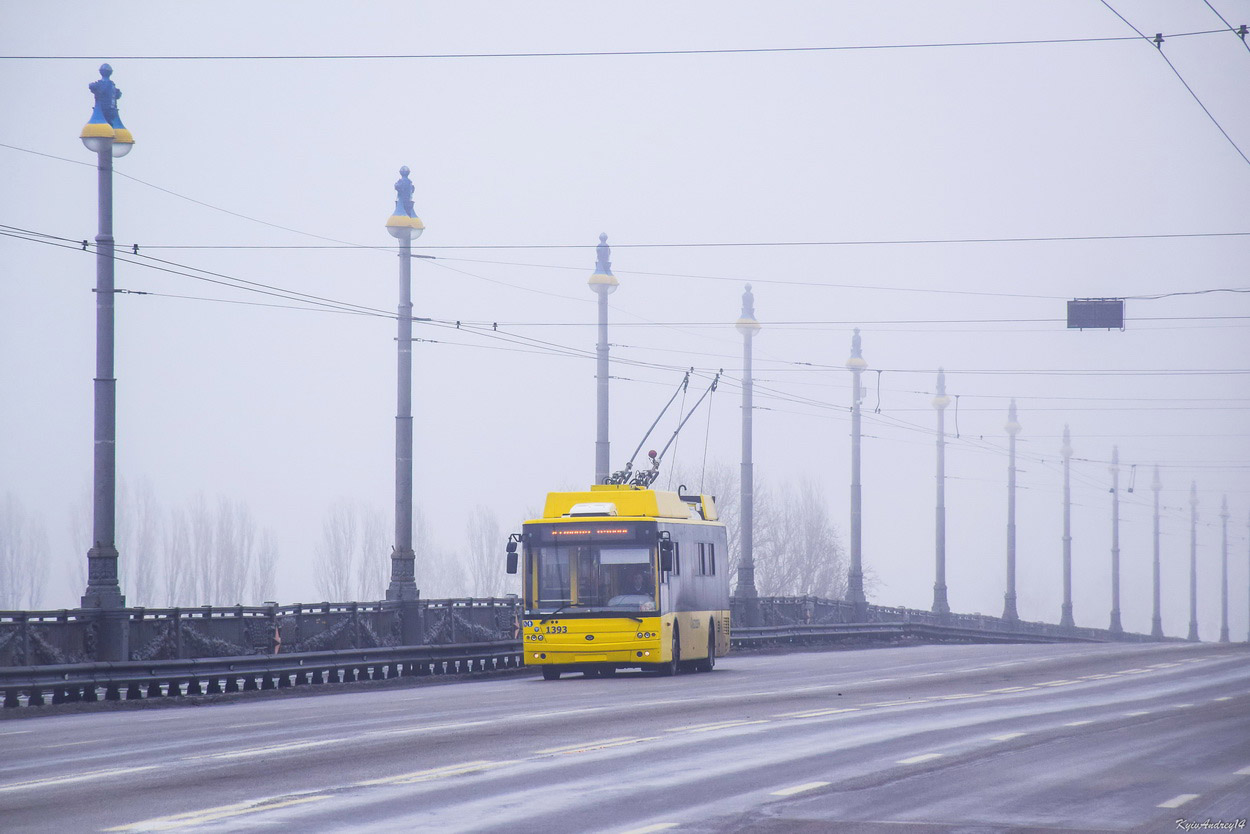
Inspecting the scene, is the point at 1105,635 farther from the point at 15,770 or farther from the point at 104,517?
the point at 15,770

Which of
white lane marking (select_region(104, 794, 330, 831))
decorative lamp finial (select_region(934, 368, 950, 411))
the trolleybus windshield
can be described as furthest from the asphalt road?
decorative lamp finial (select_region(934, 368, 950, 411))

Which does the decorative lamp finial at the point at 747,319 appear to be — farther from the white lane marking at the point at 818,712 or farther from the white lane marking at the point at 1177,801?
the white lane marking at the point at 1177,801

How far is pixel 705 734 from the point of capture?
17000 millimetres

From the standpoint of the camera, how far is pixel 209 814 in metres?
10.8

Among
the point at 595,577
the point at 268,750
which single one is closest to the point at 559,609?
the point at 595,577

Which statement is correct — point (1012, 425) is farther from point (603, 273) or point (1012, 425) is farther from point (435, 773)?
point (435, 773)

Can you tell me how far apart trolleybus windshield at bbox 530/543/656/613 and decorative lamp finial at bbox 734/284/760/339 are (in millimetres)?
15675

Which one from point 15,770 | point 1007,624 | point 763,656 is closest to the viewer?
point 15,770

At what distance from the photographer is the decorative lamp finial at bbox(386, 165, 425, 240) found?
3167 centimetres

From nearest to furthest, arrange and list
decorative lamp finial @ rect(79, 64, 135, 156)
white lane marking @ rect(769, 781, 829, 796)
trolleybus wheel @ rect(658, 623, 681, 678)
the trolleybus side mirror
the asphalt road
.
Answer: the asphalt road, white lane marking @ rect(769, 781, 829, 796), decorative lamp finial @ rect(79, 64, 135, 156), the trolleybus side mirror, trolleybus wheel @ rect(658, 623, 681, 678)

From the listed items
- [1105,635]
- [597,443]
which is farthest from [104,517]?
[1105,635]

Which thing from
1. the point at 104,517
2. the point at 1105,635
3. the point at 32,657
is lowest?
the point at 1105,635

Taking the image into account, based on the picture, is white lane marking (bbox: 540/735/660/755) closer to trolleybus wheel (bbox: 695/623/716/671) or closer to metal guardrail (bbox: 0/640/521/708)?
metal guardrail (bbox: 0/640/521/708)

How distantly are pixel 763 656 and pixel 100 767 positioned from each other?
94.9ft
